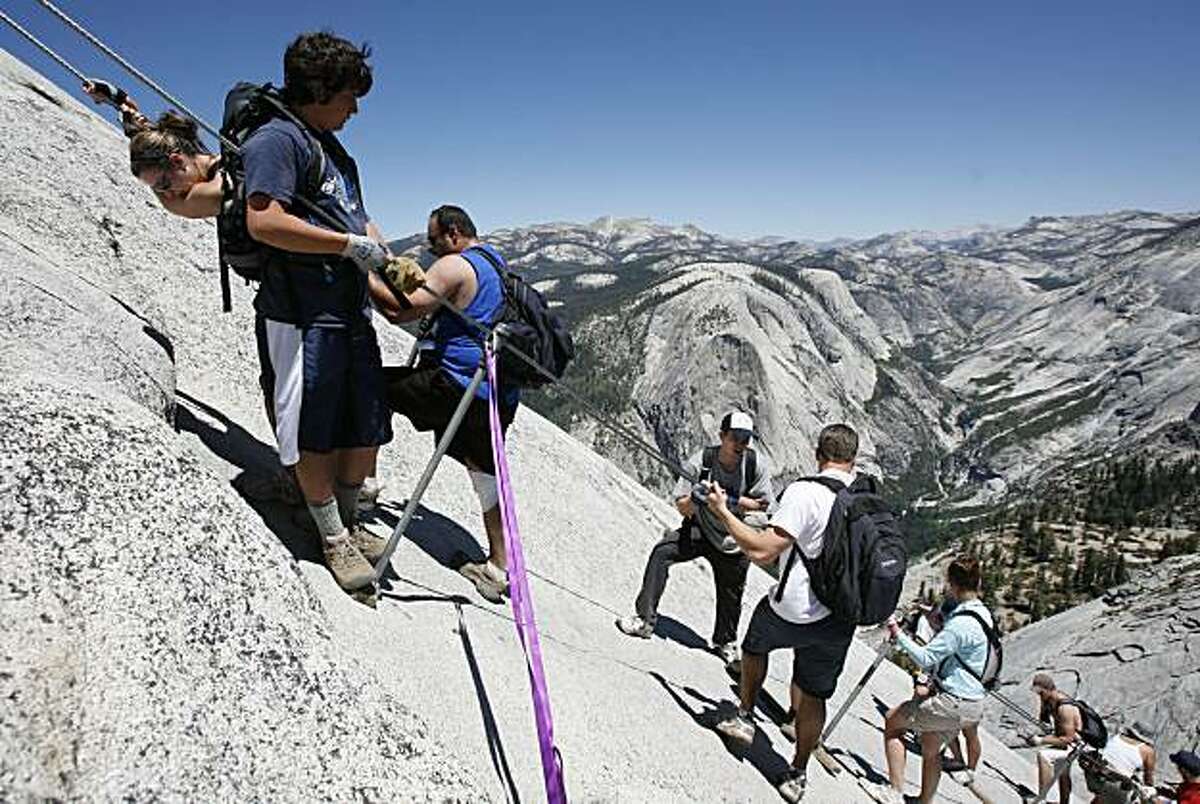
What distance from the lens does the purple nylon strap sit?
3959 mm

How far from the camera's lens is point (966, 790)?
398 inches

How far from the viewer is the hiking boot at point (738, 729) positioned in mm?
7148

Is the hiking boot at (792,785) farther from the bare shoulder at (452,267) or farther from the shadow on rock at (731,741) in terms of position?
the bare shoulder at (452,267)

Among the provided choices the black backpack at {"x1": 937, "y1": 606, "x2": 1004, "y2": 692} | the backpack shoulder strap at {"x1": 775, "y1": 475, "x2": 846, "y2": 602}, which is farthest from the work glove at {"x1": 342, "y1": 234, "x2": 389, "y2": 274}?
the black backpack at {"x1": 937, "y1": 606, "x2": 1004, "y2": 692}

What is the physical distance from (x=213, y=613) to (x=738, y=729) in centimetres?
533

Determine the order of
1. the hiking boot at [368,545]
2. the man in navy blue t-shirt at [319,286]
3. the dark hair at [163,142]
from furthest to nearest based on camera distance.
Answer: the hiking boot at [368,545]
the dark hair at [163,142]
the man in navy blue t-shirt at [319,286]

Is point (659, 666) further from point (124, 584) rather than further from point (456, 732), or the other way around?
point (124, 584)

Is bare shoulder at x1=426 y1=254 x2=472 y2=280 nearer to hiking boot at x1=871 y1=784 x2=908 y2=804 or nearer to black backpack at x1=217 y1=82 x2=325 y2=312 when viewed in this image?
black backpack at x1=217 y1=82 x2=325 y2=312

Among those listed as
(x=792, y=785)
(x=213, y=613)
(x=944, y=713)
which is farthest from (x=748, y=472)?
(x=213, y=613)

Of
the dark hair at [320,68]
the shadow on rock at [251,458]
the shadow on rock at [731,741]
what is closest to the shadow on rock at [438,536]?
the shadow on rock at [251,458]

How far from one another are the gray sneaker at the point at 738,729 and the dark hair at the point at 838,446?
274 cm

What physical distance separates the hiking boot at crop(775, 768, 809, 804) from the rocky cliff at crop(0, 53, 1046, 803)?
0.18m

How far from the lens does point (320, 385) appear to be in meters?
5.10

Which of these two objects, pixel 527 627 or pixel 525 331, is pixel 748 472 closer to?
pixel 525 331
